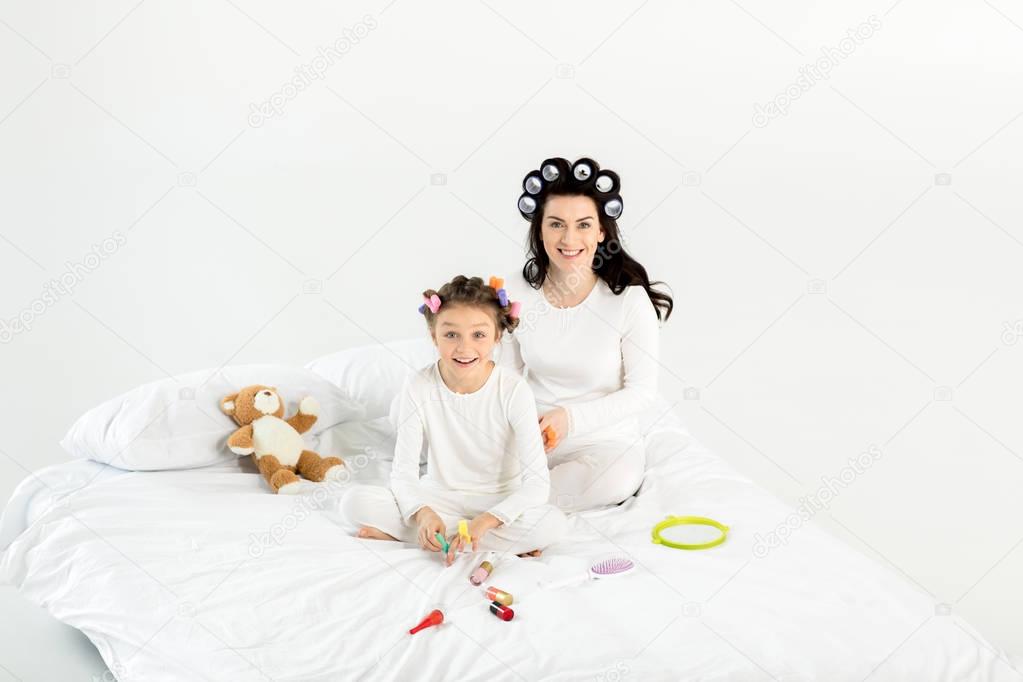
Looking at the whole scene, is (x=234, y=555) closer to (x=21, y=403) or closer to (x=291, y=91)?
(x=21, y=403)

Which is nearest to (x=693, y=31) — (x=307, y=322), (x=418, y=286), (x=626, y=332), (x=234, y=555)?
(x=418, y=286)

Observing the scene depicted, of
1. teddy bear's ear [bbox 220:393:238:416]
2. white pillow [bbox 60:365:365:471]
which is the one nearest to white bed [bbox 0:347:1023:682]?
white pillow [bbox 60:365:365:471]

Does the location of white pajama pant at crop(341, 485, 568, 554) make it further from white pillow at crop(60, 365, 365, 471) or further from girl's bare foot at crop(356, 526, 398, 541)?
white pillow at crop(60, 365, 365, 471)

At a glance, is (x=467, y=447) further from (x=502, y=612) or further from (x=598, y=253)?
(x=598, y=253)

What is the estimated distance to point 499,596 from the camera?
2.37 meters

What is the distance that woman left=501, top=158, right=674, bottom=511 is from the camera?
2.96 metres

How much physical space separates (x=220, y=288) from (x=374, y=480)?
2084 mm

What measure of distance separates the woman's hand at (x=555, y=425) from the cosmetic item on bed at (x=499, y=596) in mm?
534

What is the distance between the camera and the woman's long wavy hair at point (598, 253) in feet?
9.88

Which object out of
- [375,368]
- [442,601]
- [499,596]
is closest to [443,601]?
[442,601]

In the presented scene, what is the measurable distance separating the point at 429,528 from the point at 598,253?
0.92 m

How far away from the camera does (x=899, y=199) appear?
615cm

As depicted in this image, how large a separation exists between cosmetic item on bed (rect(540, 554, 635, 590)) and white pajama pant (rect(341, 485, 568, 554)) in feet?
0.59

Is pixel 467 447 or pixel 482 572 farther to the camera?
pixel 467 447
